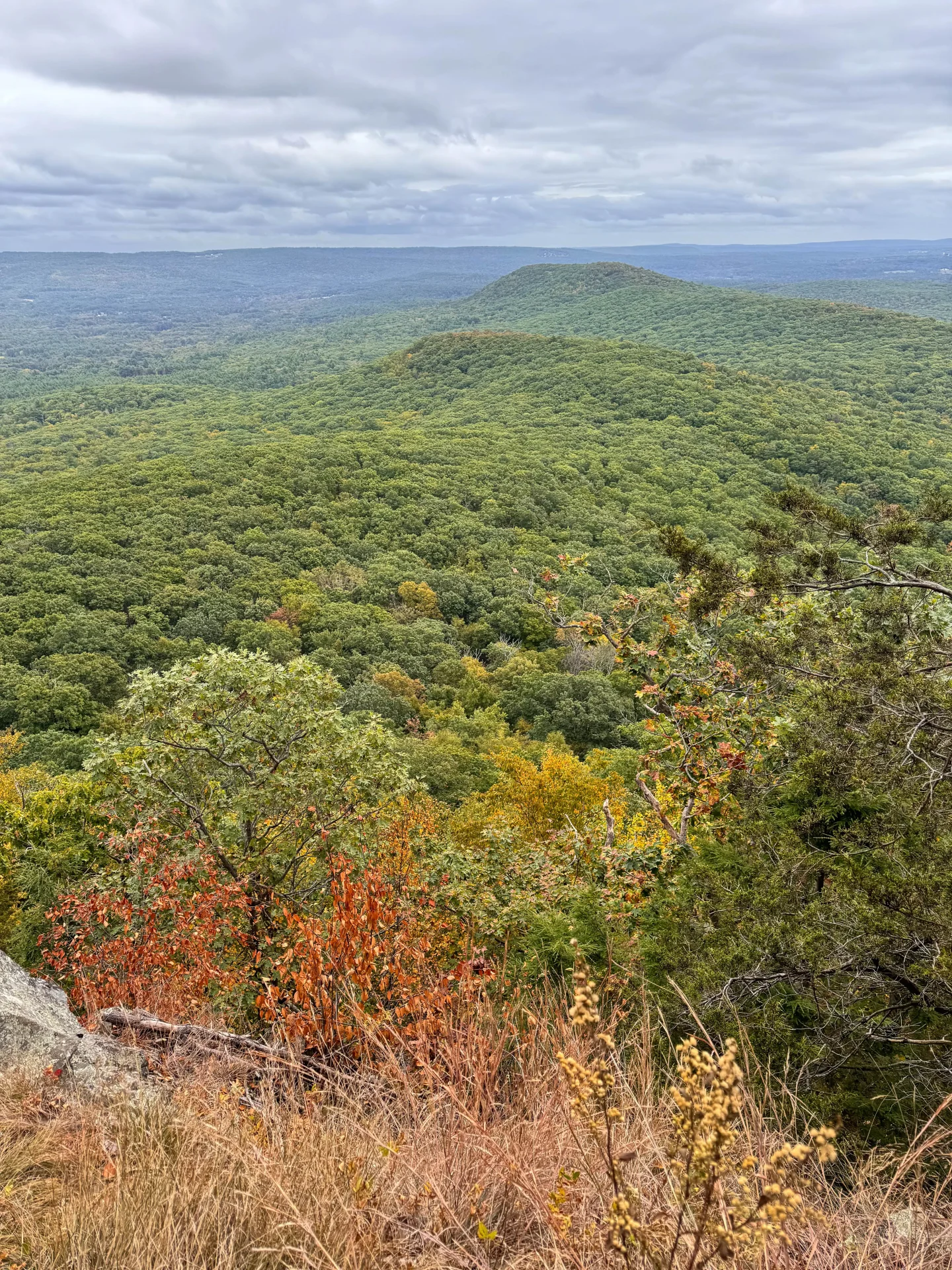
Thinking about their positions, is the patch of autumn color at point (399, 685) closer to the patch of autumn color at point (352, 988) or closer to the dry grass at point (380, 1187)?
the patch of autumn color at point (352, 988)

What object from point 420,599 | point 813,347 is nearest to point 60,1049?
point 420,599

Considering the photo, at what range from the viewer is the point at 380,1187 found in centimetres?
227

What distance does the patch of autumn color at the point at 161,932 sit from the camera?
6129 millimetres

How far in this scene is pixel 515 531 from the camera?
6450cm

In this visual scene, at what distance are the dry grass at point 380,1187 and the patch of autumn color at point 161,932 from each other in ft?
9.72

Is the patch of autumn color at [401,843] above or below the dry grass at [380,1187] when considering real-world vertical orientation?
below

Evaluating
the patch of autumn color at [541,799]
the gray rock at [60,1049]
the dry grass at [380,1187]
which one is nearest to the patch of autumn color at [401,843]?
the gray rock at [60,1049]

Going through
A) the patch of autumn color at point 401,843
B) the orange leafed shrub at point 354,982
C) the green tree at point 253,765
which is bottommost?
the patch of autumn color at point 401,843

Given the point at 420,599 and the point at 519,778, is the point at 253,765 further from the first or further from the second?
the point at 420,599

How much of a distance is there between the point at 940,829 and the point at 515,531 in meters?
61.4

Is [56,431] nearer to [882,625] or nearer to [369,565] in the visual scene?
[369,565]

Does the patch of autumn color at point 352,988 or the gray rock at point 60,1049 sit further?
the gray rock at point 60,1049

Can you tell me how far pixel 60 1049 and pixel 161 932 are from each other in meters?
4.53

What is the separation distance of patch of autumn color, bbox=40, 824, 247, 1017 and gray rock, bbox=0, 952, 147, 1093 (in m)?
0.90
